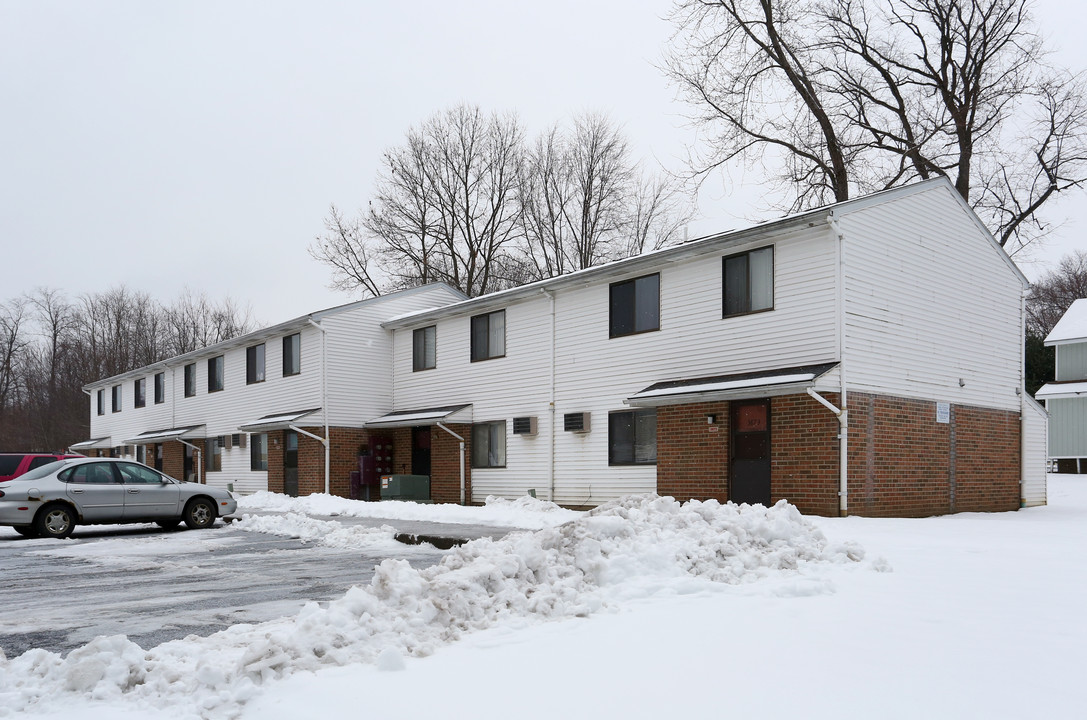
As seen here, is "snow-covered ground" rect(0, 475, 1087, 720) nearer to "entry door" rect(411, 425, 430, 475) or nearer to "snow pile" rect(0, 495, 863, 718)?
"snow pile" rect(0, 495, 863, 718)

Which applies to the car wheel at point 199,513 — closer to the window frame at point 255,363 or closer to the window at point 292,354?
the window at point 292,354

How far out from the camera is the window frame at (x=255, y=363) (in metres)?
29.8

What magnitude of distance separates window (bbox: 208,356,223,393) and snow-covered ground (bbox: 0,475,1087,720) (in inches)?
1076

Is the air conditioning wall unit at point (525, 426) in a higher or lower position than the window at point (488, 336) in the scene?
lower

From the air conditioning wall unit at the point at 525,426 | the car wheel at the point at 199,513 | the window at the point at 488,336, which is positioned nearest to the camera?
the car wheel at the point at 199,513

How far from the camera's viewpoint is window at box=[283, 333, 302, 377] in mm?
27703

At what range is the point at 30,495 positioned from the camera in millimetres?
15047

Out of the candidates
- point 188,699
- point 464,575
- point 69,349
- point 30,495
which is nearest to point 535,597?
point 464,575

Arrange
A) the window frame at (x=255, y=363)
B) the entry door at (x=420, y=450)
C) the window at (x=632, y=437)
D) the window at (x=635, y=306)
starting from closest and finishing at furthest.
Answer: the window at (x=632, y=437)
the window at (x=635, y=306)
the entry door at (x=420, y=450)
the window frame at (x=255, y=363)

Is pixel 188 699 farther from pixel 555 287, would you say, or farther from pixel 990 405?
pixel 990 405

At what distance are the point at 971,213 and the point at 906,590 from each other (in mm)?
14890

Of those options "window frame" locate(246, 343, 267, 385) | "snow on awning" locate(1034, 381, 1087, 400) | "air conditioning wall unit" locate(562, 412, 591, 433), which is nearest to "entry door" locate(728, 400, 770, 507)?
"air conditioning wall unit" locate(562, 412, 591, 433)

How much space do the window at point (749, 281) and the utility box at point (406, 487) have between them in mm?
11068

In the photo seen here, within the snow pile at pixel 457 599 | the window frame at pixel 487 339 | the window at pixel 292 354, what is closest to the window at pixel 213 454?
the window at pixel 292 354
